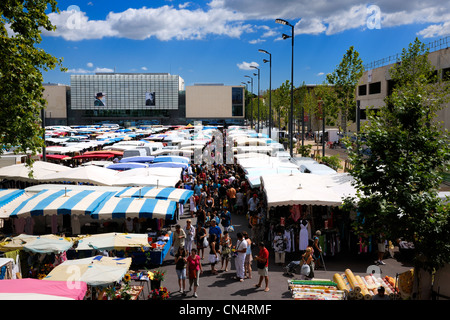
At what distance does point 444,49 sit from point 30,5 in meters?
35.4

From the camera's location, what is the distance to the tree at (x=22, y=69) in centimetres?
1000

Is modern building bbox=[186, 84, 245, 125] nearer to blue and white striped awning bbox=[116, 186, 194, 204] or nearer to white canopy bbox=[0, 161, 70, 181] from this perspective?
white canopy bbox=[0, 161, 70, 181]

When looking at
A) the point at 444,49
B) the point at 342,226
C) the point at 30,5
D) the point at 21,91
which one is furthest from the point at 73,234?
the point at 444,49

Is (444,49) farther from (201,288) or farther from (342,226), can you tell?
(201,288)

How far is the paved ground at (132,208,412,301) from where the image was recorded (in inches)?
363

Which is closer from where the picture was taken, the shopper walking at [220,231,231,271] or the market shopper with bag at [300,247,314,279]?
the market shopper with bag at [300,247,314,279]

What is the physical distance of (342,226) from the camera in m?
12.9

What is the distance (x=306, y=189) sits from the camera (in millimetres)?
12617

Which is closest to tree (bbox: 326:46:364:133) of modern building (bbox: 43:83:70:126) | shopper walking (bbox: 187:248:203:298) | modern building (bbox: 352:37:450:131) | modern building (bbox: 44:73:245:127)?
modern building (bbox: 352:37:450:131)

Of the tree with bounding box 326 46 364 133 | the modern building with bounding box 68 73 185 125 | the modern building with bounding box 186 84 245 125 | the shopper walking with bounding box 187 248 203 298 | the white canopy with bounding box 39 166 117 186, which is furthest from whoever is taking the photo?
the modern building with bounding box 186 84 245 125

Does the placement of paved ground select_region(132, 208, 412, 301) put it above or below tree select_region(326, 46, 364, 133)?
below

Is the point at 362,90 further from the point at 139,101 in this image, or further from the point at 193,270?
the point at 139,101

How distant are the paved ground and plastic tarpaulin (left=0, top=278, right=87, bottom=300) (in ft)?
9.50

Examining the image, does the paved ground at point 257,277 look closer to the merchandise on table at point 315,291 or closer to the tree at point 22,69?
the merchandise on table at point 315,291
